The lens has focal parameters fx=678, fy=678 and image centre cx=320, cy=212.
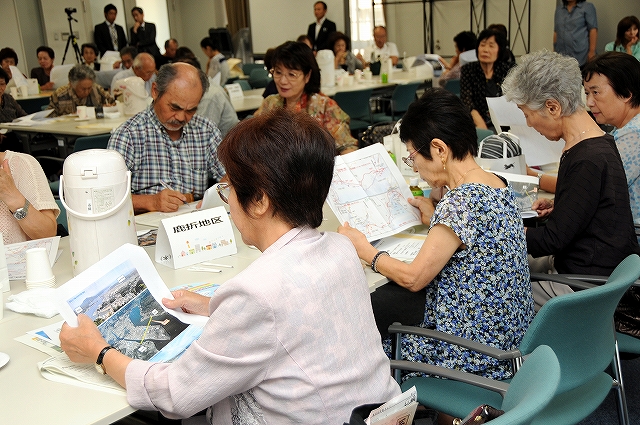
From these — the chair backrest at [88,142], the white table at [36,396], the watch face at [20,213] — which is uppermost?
the watch face at [20,213]

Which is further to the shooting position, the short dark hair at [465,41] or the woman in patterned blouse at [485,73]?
the short dark hair at [465,41]

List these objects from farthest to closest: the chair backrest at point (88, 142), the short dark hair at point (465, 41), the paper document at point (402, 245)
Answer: the short dark hair at point (465, 41) → the chair backrest at point (88, 142) → the paper document at point (402, 245)

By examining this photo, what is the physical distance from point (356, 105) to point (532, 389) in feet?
20.1

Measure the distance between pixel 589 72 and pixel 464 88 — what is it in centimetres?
252

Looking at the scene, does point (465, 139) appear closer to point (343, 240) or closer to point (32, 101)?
point (343, 240)

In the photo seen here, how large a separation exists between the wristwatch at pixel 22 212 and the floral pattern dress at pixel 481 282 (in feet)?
4.55

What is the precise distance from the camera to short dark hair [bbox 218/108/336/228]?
1334 mm

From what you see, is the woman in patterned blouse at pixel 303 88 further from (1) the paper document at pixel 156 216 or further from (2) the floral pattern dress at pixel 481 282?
(2) the floral pattern dress at pixel 481 282

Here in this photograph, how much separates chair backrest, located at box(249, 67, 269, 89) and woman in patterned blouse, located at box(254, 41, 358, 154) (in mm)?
5103

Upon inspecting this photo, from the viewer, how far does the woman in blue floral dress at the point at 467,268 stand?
1.93m


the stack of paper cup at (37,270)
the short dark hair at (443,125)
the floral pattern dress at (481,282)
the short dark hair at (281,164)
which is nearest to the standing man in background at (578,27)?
the short dark hair at (443,125)

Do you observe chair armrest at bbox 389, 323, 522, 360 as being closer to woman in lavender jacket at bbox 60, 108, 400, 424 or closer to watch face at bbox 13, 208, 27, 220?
woman in lavender jacket at bbox 60, 108, 400, 424

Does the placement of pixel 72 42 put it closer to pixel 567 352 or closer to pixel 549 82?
pixel 549 82

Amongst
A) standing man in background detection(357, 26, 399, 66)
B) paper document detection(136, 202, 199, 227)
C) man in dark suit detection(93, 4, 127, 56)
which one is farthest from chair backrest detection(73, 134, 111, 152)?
man in dark suit detection(93, 4, 127, 56)
